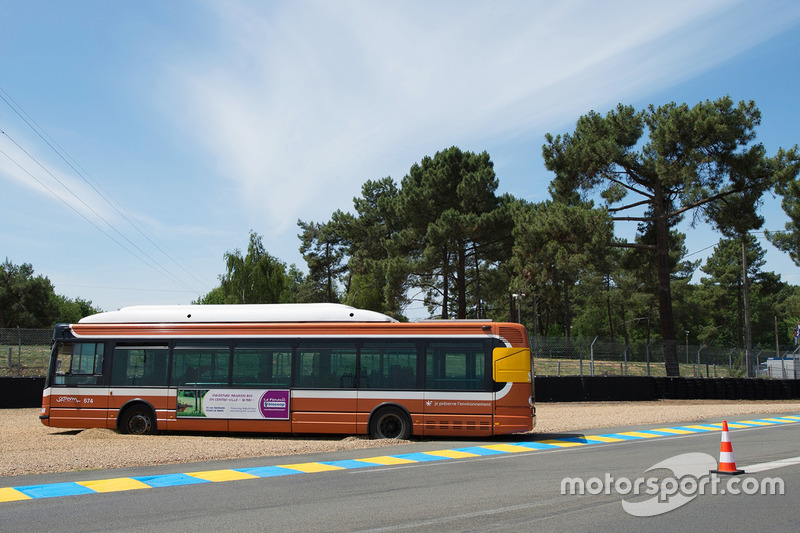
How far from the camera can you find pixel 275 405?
48.5 ft

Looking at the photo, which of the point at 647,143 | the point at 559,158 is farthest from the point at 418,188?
the point at 647,143

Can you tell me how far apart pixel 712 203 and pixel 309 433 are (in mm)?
27729

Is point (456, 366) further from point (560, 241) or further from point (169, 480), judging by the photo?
point (560, 241)

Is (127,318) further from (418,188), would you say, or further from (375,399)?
(418,188)

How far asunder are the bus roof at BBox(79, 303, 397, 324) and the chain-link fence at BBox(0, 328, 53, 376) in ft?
33.4

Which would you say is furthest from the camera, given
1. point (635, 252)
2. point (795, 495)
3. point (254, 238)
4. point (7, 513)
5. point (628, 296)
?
point (628, 296)

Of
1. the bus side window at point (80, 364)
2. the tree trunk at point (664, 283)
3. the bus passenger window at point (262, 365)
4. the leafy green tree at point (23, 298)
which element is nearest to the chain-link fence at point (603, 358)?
the tree trunk at point (664, 283)

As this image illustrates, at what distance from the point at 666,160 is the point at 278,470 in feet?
94.9

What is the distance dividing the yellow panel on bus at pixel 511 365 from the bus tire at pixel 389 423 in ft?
7.02

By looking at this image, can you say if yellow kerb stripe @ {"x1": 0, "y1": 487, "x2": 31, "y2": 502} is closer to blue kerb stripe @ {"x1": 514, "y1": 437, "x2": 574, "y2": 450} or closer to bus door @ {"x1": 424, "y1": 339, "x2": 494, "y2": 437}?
bus door @ {"x1": 424, "y1": 339, "x2": 494, "y2": 437}

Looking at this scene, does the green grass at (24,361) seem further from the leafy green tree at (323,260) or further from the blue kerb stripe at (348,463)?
the leafy green tree at (323,260)

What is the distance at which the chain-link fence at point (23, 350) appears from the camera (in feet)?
80.4

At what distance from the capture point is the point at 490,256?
48.5 m

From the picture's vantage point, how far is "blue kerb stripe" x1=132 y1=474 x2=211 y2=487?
30.8ft
